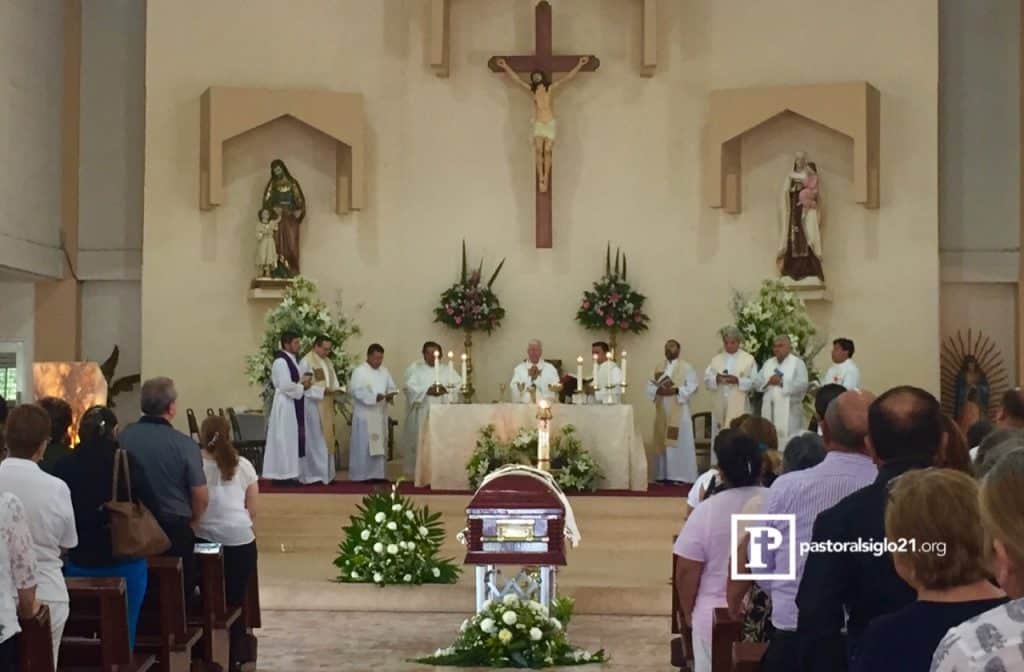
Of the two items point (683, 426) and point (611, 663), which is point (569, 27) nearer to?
point (683, 426)

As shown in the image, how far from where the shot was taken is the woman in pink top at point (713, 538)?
554 centimetres

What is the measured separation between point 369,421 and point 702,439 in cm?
356

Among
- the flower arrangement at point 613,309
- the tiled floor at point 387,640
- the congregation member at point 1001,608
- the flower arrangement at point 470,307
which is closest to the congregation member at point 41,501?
the tiled floor at point 387,640

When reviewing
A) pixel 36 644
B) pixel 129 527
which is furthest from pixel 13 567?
pixel 129 527

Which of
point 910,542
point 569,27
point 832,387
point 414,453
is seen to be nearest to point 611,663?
point 832,387

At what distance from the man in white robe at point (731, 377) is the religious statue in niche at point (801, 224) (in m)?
1.55

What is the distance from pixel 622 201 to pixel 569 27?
6.44 ft

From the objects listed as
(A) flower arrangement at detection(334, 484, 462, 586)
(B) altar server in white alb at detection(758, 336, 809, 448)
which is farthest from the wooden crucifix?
(A) flower arrangement at detection(334, 484, 462, 586)

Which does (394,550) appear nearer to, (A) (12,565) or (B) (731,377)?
(B) (731,377)

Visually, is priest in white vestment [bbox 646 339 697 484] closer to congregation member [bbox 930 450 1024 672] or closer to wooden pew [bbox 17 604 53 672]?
wooden pew [bbox 17 604 53 672]

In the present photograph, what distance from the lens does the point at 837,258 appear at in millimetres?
15883

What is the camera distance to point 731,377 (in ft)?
46.6

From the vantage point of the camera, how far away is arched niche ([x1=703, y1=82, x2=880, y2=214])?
50.8ft

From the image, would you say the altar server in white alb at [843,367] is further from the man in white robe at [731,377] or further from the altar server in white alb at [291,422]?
the altar server in white alb at [291,422]
